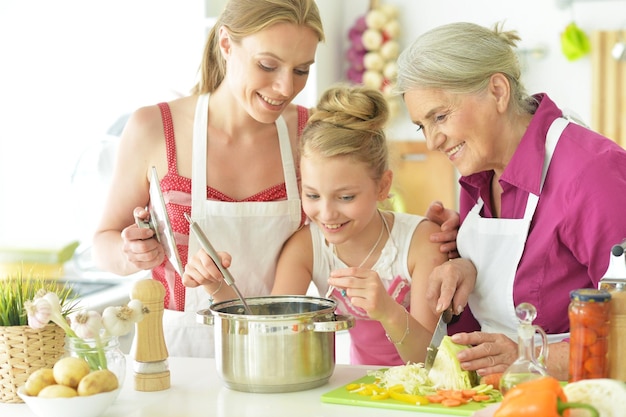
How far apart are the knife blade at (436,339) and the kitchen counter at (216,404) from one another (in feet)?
0.49

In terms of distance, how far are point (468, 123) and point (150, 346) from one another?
772 millimetres

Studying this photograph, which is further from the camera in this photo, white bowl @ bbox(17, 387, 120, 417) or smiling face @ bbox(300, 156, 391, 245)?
smiling face @ bbox(300, 156, 391, 245)

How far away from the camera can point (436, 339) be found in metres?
1.67

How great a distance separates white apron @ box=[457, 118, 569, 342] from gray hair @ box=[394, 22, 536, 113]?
170 millimetres

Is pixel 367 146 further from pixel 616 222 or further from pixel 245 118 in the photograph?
pixel 616 222

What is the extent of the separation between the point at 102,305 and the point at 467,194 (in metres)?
1.45

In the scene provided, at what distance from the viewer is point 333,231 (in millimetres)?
1979

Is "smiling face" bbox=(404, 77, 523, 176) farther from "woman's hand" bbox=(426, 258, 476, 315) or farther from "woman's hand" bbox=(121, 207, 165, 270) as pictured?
"woman's hand" bbox=(121, 207, 165, 270)

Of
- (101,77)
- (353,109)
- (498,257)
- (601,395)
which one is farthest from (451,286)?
(101,77)

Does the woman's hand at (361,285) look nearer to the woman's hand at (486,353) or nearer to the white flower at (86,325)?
the woman's hand at (486,353)

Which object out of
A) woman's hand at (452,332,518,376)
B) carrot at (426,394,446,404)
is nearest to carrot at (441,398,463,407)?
carrot at (426,394,446,404)

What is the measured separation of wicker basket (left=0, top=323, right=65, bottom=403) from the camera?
152cm

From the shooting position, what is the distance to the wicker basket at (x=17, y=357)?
4.99ft

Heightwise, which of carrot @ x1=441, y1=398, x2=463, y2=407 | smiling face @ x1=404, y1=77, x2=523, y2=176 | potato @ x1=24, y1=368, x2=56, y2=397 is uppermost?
smiling face @ x1=404, y1=77, x2=523, y2=176
